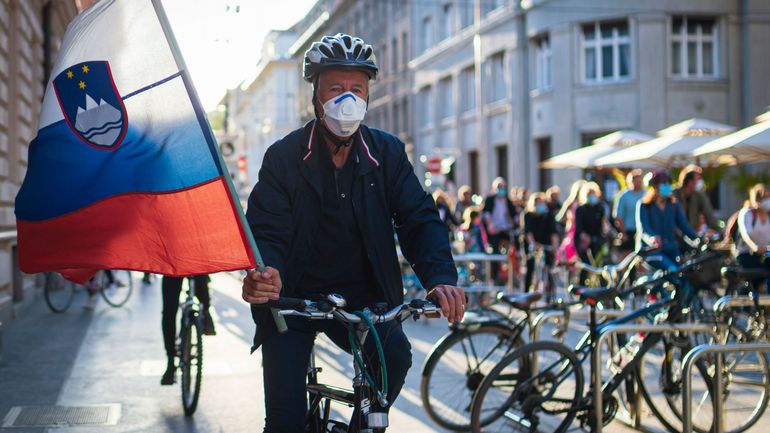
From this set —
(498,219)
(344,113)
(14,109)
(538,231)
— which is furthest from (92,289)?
(344,113)

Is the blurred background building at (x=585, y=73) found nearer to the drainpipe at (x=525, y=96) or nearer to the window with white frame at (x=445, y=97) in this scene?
the drainpipe at (x=525, y=96)

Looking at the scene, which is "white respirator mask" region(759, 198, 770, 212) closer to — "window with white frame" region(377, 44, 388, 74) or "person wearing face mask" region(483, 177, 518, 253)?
"person wearing face mask" region(483, 177, 518, 253)

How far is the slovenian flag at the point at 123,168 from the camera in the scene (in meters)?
3.56

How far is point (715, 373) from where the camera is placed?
18.0 ft

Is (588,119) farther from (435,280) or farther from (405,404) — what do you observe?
(435,280)

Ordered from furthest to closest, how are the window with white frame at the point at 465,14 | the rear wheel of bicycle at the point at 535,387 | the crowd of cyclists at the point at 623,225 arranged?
the window with white frame at the point at 465,14 → the crowd of cyclists at the point at 623,225 → the rear wheel of bicycle at the point at 535,387

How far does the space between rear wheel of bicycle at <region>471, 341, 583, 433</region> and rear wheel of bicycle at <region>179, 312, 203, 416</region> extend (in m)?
2.09

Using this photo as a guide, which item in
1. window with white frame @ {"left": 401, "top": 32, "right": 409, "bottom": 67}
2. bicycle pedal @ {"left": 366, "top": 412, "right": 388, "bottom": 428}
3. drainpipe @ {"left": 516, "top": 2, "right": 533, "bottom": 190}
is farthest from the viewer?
window with white frame @ {"left": 401, "top": 32, "right": 409, "bottom": 67}

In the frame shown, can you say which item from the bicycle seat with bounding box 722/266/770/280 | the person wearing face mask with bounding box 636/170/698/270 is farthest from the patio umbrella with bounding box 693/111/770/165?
the bicycle seat with bounding box 722/266/770/280

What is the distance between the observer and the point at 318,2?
77.0 metres

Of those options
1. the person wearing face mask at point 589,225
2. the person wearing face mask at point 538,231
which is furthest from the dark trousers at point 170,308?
the person wearing face mask at point 538,231

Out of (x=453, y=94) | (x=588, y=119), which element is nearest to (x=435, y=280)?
(x=588, y=119)

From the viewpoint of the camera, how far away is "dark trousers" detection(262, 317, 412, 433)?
3.61 m

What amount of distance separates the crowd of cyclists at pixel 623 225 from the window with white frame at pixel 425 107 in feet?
81.5
